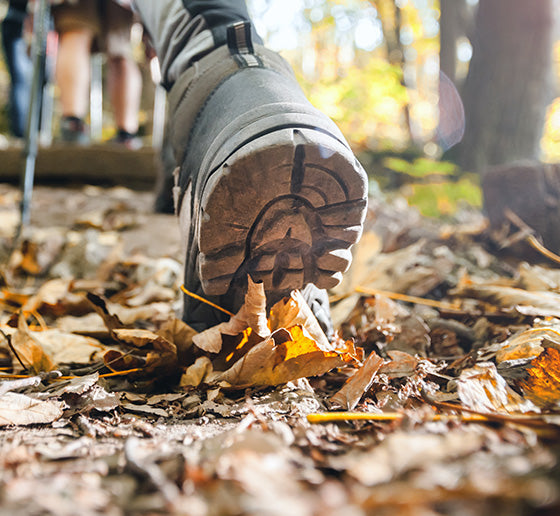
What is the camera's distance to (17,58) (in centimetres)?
325

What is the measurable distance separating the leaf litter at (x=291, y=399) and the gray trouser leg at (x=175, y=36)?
2.06 feet

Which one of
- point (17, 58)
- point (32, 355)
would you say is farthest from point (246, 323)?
point (17, 58)

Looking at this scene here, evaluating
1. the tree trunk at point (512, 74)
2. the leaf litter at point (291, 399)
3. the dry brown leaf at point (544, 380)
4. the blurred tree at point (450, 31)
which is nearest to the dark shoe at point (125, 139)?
the leaf litter at point (291, 399)

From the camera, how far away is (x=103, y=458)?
55 cm

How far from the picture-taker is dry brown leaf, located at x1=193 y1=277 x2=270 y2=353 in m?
0.85

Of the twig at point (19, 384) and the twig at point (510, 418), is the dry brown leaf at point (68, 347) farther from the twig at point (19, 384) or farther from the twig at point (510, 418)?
the twig at point (510, 418)

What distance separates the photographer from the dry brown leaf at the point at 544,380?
71 cm

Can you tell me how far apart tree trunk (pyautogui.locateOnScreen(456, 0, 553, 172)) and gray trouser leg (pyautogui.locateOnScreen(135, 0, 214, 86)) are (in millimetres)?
3252

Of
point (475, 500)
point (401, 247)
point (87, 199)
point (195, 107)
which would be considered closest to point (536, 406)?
point (475, 500)

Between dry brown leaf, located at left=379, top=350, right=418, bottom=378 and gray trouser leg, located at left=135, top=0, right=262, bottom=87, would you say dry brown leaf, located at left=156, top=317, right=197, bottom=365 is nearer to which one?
dry brown leaf, located at left=379, top=350, right=418, bottom=378

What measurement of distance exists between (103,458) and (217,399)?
0.97ft

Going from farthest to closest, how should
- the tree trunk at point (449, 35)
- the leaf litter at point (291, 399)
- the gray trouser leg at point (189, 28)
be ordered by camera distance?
the tree trunk at point (449, 35), the gray trouser leg at point (189, 28), the leaf litter at point (291, 399)

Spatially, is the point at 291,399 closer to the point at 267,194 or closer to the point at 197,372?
the point at 197,372

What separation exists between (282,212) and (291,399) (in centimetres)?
33
